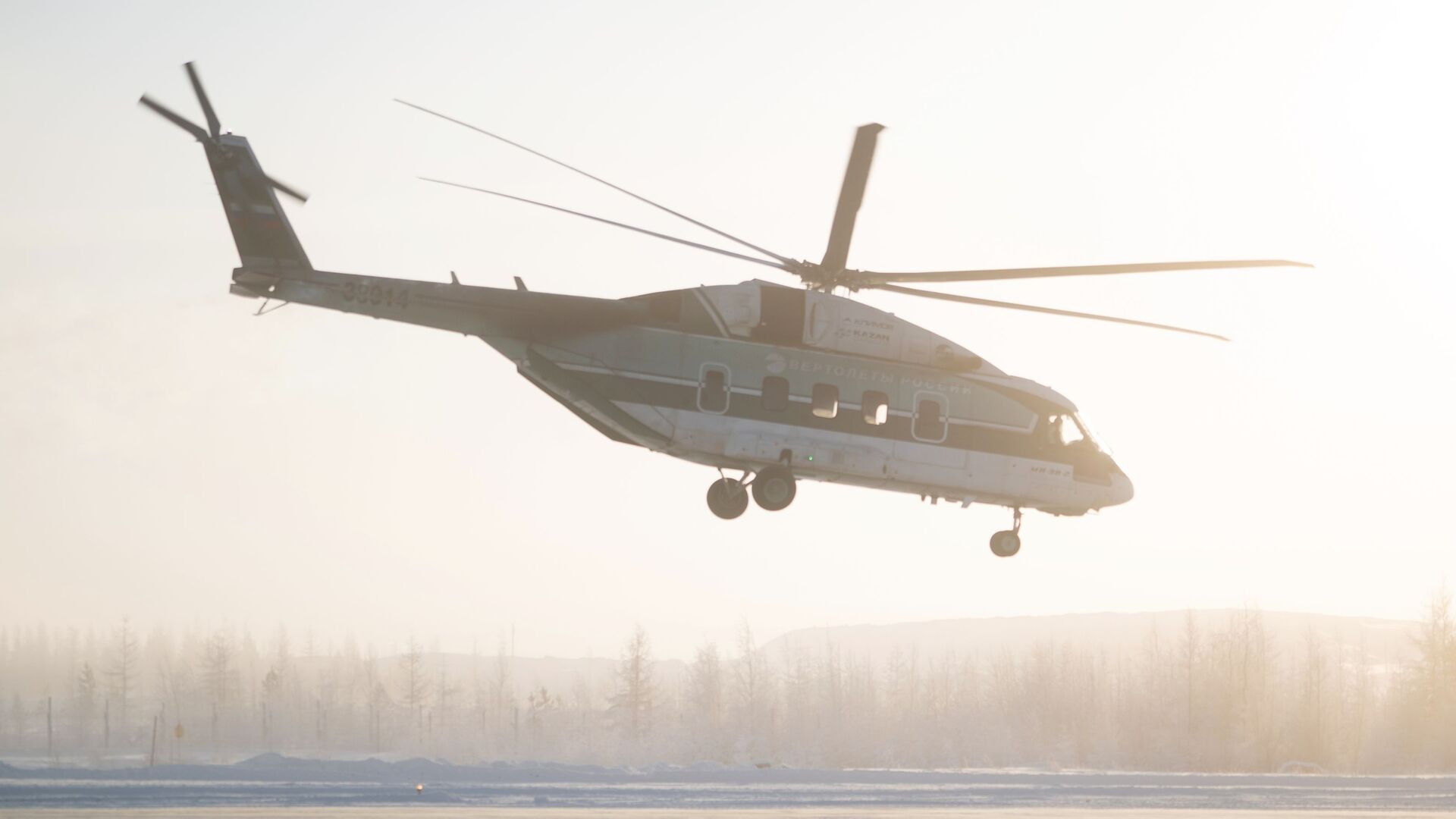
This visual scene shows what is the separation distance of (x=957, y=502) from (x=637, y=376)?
6.17 metres

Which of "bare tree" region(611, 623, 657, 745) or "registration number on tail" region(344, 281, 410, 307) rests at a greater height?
"registration number on tail" region(344, 281, 410, 307)

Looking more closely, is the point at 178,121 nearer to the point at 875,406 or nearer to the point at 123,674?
the point at 875,406

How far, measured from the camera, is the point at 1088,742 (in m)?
104

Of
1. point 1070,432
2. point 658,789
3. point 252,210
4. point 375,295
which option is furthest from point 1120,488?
point 252,210

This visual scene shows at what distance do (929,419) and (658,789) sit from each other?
10344mm

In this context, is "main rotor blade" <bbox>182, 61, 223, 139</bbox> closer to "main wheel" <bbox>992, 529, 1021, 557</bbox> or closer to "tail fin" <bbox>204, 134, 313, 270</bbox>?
"tail fin" <bbox>204, 134, 313, 270</bbox>

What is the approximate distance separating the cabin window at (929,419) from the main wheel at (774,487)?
2311 mm

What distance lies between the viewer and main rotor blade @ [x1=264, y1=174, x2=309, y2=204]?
81.5 ft

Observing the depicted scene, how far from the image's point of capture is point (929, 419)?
24.8 m

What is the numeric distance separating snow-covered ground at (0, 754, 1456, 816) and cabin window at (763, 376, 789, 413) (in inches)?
323

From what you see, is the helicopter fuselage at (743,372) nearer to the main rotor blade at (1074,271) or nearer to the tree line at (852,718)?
the main rotor blade at (1074,271)

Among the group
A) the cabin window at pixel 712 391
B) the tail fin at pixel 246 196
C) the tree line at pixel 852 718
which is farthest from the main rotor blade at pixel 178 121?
the tree line at pixel 852 718

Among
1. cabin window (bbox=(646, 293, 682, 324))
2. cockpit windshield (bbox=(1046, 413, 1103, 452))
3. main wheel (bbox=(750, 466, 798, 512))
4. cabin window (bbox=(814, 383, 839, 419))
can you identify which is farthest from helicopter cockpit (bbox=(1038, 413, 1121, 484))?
cabin window (bbox=(646, 293, 682, 324))

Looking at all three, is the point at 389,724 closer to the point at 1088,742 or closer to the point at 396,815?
the point at 1088,742
